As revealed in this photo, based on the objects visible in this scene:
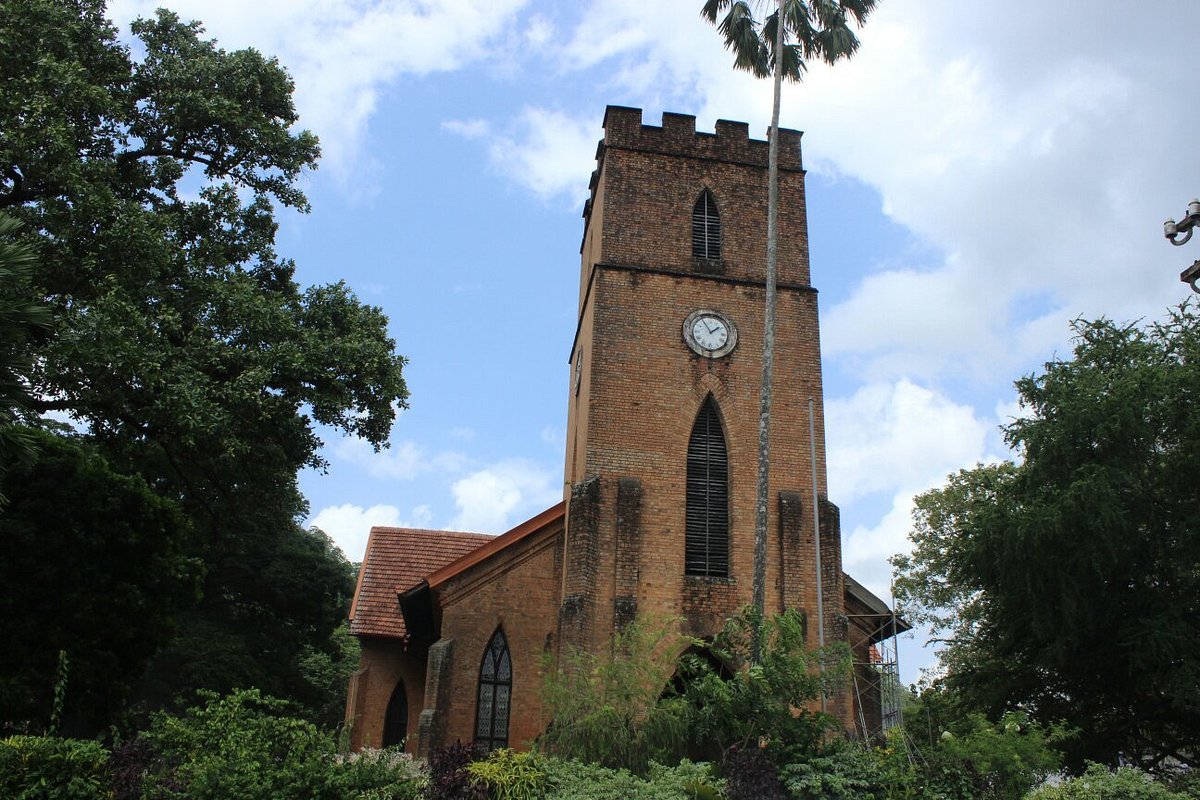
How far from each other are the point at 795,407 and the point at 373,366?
9031 mm

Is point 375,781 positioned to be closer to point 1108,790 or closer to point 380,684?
point 1108,790

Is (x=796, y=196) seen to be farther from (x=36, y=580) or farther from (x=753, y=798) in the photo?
(x=36, y=580)

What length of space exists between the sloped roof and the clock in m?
9.20

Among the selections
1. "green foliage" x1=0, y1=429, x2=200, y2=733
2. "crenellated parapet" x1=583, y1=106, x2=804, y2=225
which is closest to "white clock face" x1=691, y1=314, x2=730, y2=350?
"crenellated parapet" x1=583, y1=106, x2=804, y2=225

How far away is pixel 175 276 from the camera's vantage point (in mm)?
15844

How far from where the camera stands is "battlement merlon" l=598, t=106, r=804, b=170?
22.7 metres

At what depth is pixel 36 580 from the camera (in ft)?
41.5

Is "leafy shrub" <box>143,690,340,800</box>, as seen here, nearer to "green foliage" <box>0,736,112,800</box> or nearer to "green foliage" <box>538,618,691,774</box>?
"green foliage" <box>0,736,112,800</box>

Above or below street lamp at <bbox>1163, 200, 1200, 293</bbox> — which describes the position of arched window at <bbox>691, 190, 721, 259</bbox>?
above

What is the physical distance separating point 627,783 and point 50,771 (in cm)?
588

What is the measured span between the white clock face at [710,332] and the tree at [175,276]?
6917mm

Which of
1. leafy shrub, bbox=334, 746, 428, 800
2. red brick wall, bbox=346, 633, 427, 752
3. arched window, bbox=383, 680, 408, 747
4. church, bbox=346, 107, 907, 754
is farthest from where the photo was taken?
arched window, bbox=383, 680, 408, 747

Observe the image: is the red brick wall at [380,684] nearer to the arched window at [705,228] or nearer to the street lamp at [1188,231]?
the arched window at [705,228]

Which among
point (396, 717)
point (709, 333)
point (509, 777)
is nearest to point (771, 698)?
point (509, 777)
